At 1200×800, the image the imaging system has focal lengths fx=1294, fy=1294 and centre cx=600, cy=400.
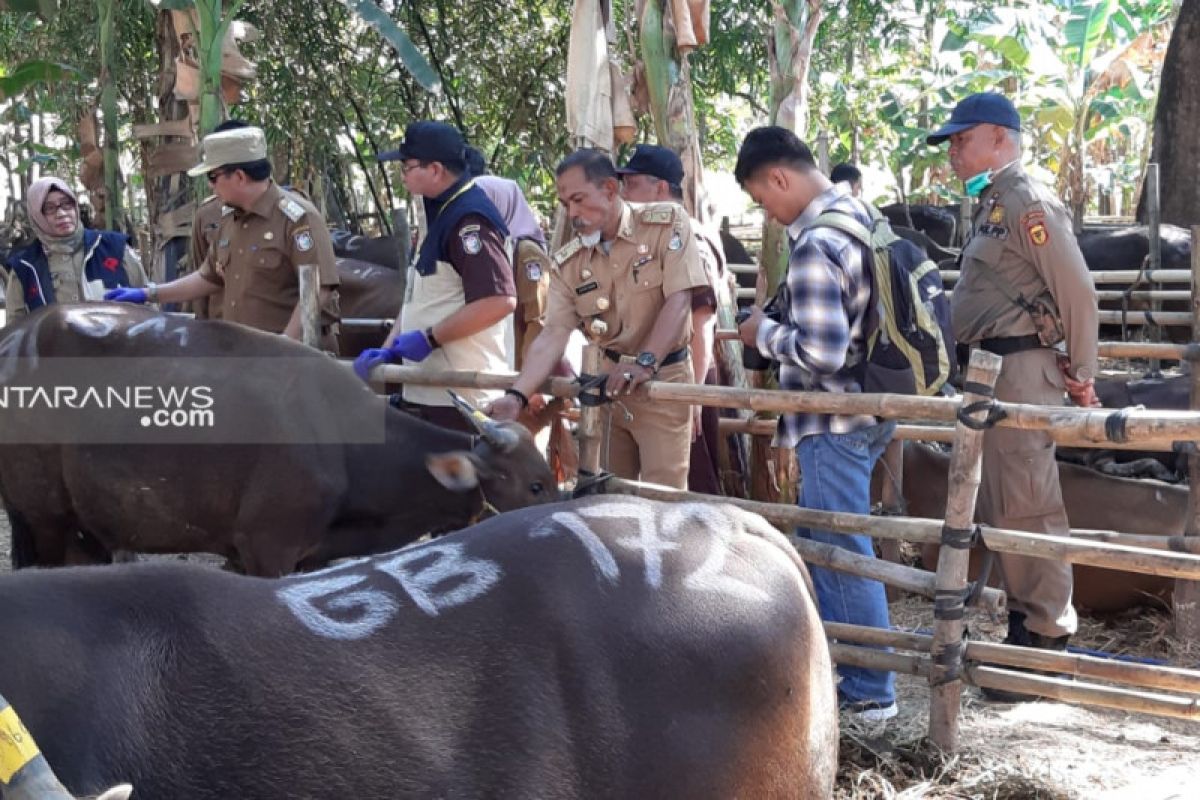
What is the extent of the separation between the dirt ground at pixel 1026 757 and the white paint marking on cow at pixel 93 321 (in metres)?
3.50

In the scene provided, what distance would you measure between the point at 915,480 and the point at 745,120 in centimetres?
2062

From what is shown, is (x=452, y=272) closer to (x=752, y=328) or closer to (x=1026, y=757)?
(x=752, y=328)

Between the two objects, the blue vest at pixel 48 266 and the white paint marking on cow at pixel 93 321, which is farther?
the blue vest at pixel 48 266

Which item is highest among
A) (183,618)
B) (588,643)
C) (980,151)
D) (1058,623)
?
(980,151)

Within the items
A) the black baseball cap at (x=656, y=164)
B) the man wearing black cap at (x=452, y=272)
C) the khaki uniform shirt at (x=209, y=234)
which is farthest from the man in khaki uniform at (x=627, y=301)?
the khaki uniform shirt at (x=209, y=234)

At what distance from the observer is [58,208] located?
7.16 m

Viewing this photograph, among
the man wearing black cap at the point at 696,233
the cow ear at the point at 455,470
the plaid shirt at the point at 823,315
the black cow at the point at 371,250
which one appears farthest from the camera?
the black cow at the point at 371,250

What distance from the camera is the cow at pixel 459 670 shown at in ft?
6.97

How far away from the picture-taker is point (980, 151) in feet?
16.9

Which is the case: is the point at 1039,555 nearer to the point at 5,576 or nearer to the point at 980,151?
the point at 980,151

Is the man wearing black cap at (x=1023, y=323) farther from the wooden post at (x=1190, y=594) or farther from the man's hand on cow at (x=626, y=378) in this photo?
the man's hand on cow at (x=626, y=378)

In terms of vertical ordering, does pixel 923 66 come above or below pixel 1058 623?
above

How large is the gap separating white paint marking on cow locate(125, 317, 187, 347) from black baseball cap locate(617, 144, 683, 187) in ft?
7.17

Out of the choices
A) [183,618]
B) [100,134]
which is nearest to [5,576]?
[183,618]
